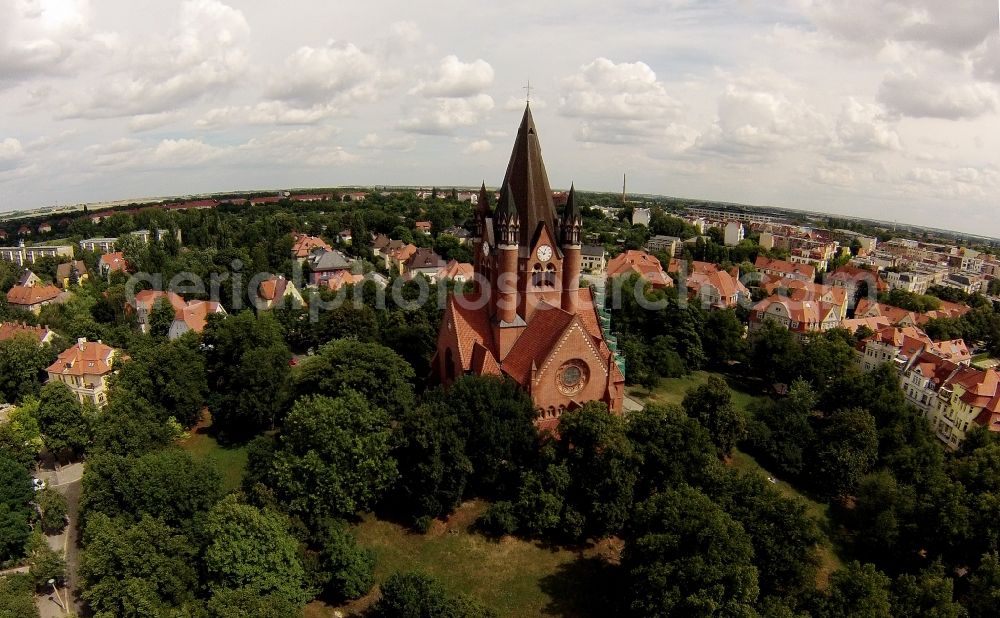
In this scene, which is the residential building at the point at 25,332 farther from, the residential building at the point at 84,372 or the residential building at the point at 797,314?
the residential building at the point at 797,314

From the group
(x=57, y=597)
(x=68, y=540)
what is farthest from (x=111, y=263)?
(x=57, y=597)

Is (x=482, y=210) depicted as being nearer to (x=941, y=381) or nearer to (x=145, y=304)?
(x=941, y=381)

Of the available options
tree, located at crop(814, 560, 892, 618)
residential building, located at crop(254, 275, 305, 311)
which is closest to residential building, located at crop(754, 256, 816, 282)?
residential building, located at crop(254, 275, 305, 311)

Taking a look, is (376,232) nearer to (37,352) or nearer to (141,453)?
(37,352)

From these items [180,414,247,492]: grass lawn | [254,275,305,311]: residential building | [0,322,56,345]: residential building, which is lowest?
[180,414,247,492]: grass lawn

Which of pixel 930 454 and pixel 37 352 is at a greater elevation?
pixel 37 352

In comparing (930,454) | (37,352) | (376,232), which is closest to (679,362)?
(930,454)

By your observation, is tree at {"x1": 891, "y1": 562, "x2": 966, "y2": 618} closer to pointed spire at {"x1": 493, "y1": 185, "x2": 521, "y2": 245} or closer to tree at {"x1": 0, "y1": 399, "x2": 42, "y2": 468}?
pointed spire at {"x1": 493, "y1": 185, "x2": 521, "y2": 245}
